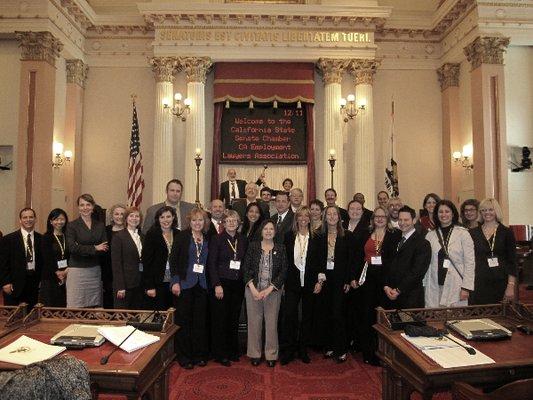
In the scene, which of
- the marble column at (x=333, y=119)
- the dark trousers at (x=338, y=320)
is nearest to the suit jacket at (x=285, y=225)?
the dark trousers at (x=338, y=320)

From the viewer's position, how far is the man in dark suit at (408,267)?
13.3ft

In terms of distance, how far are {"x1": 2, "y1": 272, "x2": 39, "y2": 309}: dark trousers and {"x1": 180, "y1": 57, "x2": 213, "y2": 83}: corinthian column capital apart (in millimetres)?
6993

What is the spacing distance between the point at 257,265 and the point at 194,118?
680cm

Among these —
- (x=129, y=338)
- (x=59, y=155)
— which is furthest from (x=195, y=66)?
(x=129, y=338)

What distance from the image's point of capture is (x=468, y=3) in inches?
374

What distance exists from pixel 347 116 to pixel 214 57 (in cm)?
362

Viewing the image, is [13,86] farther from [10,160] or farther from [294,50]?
[294,50]

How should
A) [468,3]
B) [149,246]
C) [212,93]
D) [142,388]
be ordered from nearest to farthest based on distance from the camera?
1. [142,388]
2. [149,246]
3. [468,3]
4. [212,93]

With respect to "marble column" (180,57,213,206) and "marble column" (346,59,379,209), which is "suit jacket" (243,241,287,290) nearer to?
"marble column" (180,57,213,206)

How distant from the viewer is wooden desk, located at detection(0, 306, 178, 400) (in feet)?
7.02

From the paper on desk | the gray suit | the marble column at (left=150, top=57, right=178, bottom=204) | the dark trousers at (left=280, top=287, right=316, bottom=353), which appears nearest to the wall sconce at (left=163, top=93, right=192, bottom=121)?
the marble column at (left=150, top=57, right=178, bottom=204)

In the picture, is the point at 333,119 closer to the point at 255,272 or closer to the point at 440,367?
the point at 255,272

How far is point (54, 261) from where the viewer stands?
4.64m

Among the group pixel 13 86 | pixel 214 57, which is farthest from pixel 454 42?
pixel 13 86
